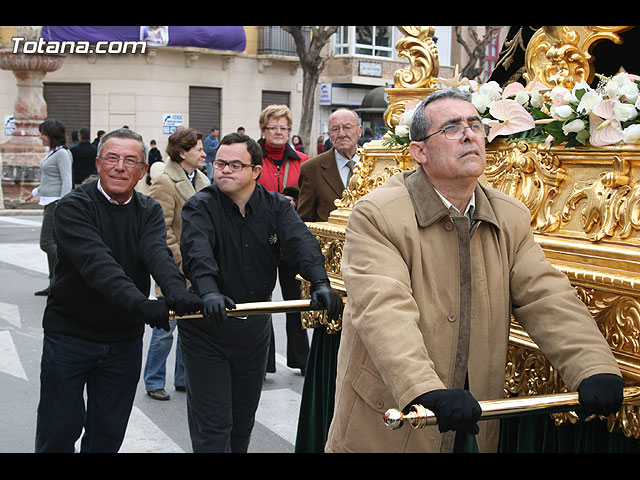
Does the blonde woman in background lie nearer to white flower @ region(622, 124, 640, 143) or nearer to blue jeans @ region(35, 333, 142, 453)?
blue jeans @ region(35, 333, 142, 453)

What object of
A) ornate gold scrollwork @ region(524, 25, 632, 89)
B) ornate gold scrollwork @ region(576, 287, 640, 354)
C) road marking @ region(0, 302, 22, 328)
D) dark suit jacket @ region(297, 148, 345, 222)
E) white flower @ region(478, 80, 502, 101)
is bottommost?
road marking @ region(0, 302, 22, 328)

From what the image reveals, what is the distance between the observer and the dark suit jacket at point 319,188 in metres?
5.93

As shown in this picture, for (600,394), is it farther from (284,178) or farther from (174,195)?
(284,178)

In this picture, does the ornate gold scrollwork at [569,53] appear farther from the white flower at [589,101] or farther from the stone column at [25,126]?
the stone column at [25,126]

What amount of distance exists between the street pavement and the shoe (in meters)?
0.04

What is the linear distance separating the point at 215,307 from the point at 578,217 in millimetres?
1424

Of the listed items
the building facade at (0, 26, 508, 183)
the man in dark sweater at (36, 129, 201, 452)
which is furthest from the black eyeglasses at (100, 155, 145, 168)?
the building facade at (0, 26, 508, 183)

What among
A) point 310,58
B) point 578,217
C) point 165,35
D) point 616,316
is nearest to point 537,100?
point 578,217

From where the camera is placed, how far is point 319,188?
5.95 meters

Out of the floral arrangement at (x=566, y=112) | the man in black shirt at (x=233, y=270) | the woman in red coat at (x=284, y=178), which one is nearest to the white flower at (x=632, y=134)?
the floral arrangement at (x=566, y=112)

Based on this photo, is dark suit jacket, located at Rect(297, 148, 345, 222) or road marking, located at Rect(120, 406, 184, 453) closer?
road marking, located at Rect(120, 406, 184, 453)

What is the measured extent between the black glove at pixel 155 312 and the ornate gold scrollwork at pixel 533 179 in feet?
4.84

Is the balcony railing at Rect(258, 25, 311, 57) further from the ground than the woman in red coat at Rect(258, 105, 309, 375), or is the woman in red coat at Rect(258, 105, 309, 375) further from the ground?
the balcony railing at Rect(258, 25, 311, 57)

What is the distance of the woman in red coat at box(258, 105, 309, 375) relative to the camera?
605 cm
